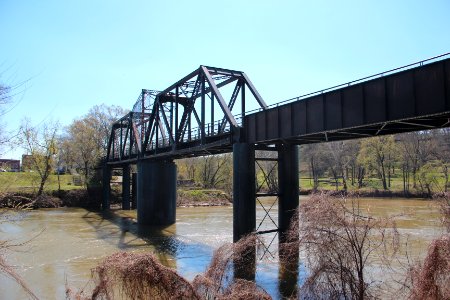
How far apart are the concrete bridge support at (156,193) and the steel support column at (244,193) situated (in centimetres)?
1862

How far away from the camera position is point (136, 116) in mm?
50969

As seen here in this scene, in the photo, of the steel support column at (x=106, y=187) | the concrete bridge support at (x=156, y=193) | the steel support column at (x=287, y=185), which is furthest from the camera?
the steel support column at (x=106, y=187)

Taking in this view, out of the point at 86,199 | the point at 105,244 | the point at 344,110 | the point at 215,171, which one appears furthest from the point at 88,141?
the point at 344,110

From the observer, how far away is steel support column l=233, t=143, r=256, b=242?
21.4 meters

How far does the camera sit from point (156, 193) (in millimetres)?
39469

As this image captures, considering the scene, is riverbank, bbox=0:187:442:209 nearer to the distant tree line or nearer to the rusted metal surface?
the distant tree line

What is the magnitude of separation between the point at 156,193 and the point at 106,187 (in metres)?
23.3

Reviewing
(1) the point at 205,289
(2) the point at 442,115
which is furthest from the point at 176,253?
(2) the point at 442,115

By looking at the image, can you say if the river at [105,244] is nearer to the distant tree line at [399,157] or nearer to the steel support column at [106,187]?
the steel support column at [106,187]

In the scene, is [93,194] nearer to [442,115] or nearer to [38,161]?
[38,161]

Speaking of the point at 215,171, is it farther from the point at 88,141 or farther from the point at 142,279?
the point at 142,279

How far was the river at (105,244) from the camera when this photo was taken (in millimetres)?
17391

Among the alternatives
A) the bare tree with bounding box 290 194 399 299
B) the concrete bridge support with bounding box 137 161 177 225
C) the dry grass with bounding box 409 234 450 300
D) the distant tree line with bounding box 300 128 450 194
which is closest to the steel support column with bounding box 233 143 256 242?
the bare tree with bounding box 290 194 399 299

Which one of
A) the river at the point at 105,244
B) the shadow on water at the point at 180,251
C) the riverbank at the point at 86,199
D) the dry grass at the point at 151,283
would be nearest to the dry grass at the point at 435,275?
the river at the point at 105,244
